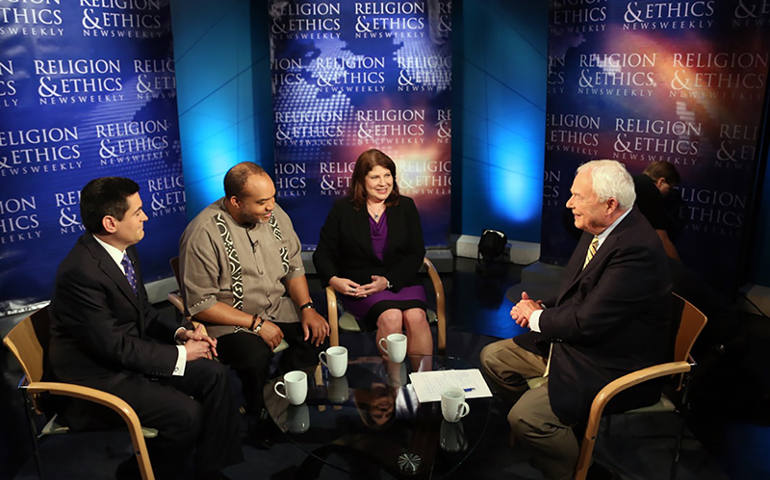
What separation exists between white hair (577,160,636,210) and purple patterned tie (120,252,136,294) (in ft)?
6.24

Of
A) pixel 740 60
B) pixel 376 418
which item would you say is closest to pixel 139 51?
pixel 376 418

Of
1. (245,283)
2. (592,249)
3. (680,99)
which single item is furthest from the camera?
(680,99)

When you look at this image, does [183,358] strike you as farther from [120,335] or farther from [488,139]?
[488,139]

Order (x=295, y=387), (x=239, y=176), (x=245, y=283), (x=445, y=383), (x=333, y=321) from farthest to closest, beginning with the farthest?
(x=333, y=321) → (x=245, y=283) → (x=239, y=176) → (x=445, y=383) → (x=295, y=387)

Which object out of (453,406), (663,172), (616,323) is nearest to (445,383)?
(453,406)

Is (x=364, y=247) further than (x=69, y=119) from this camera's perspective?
No

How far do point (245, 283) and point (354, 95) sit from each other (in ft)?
8.25

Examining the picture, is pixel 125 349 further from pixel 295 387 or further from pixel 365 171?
pixel 365 171

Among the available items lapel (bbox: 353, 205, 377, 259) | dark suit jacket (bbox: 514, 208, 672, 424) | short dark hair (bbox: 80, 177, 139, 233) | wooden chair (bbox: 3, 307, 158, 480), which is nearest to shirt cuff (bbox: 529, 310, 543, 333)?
dark suit jacket (bbox: 514, 208, 672, 424)

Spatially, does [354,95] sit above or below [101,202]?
above

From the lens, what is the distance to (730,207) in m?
4.39

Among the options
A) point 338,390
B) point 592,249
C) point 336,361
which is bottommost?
point 338,390

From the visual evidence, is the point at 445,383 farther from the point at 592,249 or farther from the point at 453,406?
the point at 592,249

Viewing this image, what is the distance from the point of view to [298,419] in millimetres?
2643
